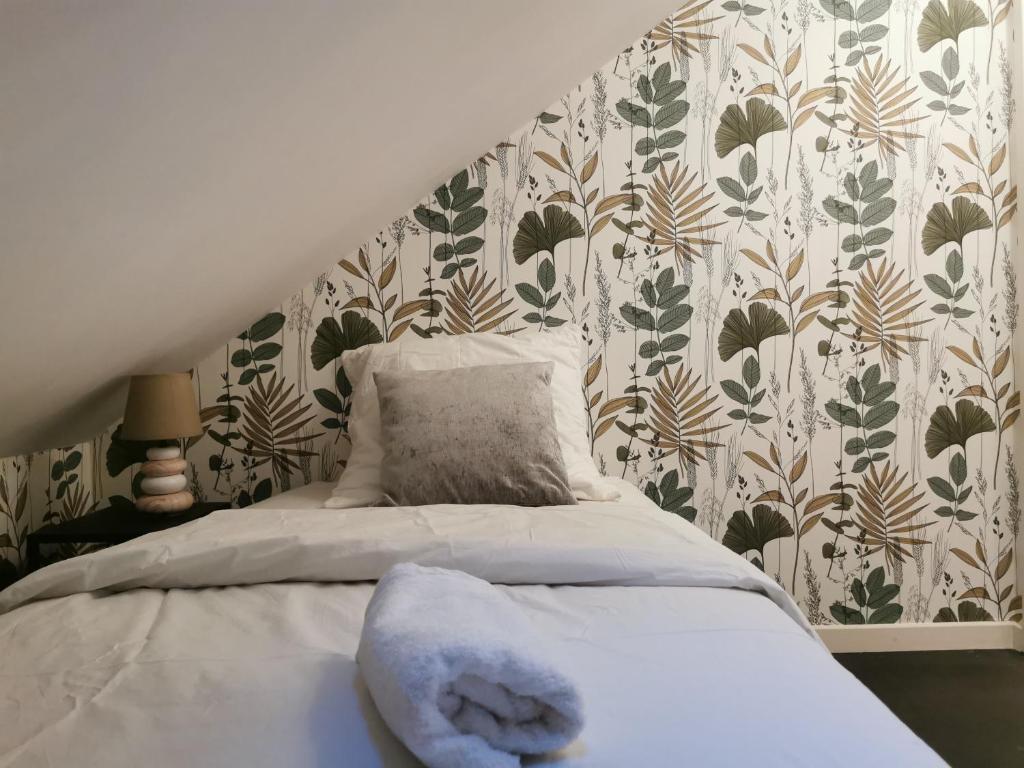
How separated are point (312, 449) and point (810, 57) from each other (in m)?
2.03

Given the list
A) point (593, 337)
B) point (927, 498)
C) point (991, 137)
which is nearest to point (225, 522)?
point (593, 337)

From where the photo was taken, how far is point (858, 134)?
7.98 ft

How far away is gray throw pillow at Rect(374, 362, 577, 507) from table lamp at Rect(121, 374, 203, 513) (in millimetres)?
575

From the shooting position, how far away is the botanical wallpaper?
243 centimetres

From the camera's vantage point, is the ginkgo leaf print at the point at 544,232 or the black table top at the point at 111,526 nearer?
the black table top at the point at 111,526

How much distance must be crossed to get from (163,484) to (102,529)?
214mm

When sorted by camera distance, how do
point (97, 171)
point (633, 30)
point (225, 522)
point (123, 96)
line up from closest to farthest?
1. point (123, 96)
2. point (97, 171)
3. point (225, 522)
4. point (633, 30)

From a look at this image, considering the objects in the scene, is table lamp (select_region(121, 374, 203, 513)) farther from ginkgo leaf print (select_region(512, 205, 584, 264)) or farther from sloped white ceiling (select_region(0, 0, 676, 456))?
ginkgo leaf print (select_region(512, 205, 584, 264))

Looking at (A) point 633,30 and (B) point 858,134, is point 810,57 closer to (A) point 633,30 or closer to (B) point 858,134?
(B) point 858,134

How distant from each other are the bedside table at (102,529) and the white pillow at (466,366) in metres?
0.47

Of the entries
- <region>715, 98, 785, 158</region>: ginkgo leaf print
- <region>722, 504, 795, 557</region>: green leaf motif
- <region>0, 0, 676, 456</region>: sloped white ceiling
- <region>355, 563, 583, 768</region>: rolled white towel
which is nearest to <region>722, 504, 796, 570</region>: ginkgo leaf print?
<region>722, 504, 795, 557</region>: green leaf motif

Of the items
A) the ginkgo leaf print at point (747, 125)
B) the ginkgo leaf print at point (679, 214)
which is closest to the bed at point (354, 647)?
the ginkgo leaf print at point (679, 214)

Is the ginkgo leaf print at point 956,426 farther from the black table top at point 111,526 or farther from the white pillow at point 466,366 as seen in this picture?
the black table top at point 111,526

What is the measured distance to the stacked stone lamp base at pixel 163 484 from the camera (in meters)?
2.13
